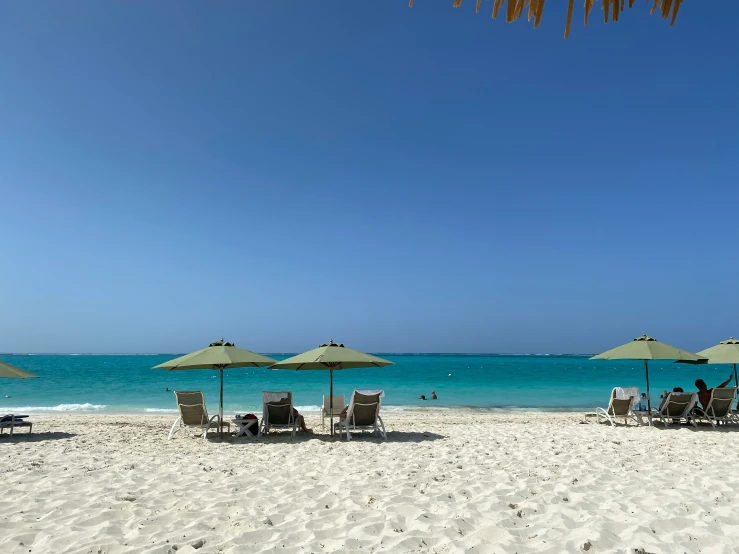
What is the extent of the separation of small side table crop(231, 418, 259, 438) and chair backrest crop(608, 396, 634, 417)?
744 cm

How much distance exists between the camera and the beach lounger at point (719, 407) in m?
9.83

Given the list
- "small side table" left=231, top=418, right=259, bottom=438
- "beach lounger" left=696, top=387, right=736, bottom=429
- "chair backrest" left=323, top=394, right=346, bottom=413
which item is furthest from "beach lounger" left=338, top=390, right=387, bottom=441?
"beach lounger" left=696, top=387, right=736, bottom=429

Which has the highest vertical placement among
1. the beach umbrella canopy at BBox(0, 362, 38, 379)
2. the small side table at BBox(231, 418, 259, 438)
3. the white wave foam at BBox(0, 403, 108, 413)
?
the beach umbrella canopy at BBox(0, 362, 38, 379)

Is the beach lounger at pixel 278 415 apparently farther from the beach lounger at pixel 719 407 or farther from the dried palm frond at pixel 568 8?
the beach lounger at pixel 719 407

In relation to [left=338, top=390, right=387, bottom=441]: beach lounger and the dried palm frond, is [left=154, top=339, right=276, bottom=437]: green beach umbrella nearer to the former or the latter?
[left=338, top=390, right=387, bottom=441]: beach lounger

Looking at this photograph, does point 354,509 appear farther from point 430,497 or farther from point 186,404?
point 186,404

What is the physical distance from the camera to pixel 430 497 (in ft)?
14.7

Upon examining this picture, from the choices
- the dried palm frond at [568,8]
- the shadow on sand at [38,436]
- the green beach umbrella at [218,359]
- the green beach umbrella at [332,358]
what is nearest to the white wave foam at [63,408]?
the shadow on sand at [38,436]

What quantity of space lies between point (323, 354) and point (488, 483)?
4.37 metres

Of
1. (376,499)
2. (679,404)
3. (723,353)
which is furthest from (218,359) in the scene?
(723,353)

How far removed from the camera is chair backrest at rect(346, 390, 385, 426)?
8.58m

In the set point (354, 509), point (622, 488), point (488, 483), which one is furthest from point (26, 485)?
point (622, 488)

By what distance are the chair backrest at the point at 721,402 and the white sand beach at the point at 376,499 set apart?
2.78 metres

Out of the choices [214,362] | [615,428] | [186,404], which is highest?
[214,362]
